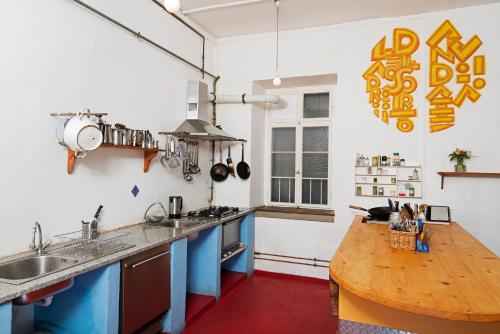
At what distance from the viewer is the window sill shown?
3.72 metres

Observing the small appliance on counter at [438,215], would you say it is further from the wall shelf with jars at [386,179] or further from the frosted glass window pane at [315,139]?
the frosted glass window pane at [315,139]

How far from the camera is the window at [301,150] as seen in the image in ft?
13.6

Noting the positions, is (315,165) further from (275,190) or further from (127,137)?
(127,137)

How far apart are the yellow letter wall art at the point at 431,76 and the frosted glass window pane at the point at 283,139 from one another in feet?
3.72

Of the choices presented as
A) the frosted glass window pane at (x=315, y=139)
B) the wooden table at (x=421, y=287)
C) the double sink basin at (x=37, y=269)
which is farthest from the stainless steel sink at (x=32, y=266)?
the frosted glass window pane at (x=315, y=139)

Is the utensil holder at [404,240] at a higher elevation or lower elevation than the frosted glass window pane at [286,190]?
lower

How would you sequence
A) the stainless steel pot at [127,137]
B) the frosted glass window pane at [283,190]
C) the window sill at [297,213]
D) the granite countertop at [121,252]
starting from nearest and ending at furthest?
the granite countertop at [121,252]
the stainless steel pot at [127,137]
the window sill at [297,213]
the frosted glass window pane at [283,190]

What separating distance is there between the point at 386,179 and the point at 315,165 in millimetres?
958

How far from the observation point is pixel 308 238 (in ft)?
12.5

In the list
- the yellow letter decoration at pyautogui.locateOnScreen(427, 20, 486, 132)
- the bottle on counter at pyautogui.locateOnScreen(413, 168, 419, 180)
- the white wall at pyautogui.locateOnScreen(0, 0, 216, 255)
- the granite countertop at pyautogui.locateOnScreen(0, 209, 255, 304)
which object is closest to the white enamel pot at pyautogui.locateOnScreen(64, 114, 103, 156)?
the white wall at pyautogui.locateOnScreen(0, 0, 216, 255)

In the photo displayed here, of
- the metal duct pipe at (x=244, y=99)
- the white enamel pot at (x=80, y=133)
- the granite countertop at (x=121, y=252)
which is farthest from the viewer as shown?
the metal duct pipe at (x=244, y=99)

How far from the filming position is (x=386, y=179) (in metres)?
3.46

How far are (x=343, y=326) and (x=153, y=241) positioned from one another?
1.35 meters

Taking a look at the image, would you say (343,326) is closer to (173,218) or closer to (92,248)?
(92,248)
